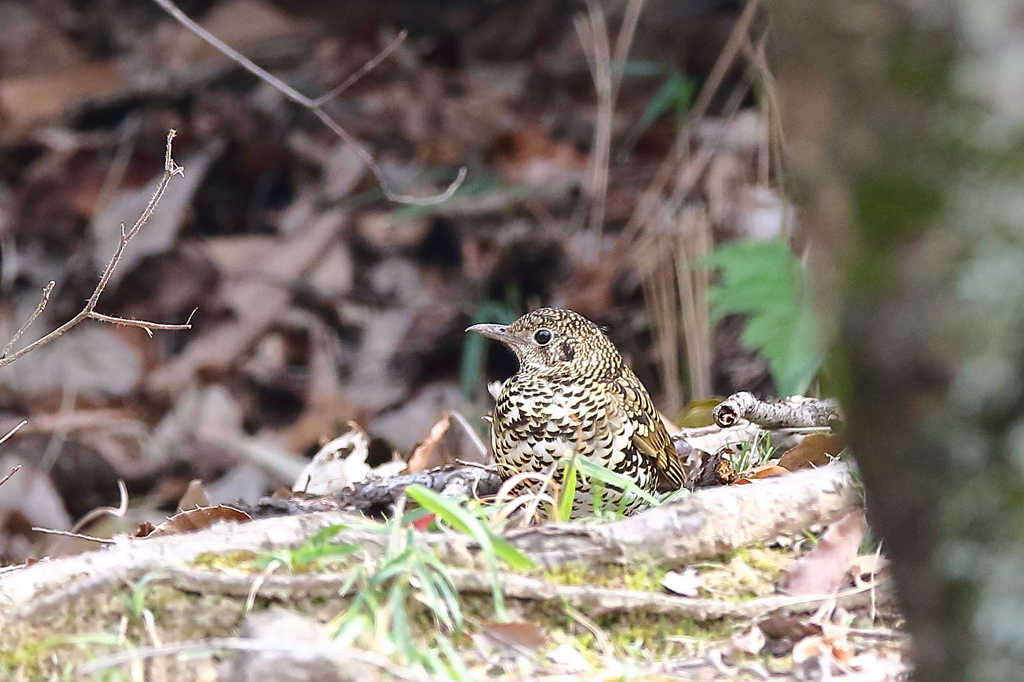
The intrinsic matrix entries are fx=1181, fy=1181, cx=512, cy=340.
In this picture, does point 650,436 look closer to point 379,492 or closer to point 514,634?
point 379,492

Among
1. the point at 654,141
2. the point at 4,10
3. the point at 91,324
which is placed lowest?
the point at 91,324

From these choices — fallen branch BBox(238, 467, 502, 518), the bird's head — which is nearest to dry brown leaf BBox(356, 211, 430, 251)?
the bird's head

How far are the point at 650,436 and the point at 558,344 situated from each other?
18.1 inches

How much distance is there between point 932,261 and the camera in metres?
1.20

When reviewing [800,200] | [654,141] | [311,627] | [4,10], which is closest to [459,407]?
[654,141]

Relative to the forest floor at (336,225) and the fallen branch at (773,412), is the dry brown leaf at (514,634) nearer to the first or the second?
the fallen branch at (773,412)

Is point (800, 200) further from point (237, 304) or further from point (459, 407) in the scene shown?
point (237, 304)

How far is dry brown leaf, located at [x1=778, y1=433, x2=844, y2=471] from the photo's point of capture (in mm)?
3637

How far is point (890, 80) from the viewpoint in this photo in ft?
3.93

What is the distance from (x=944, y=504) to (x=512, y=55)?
778cm

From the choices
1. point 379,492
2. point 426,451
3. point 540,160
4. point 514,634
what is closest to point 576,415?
point 379,492

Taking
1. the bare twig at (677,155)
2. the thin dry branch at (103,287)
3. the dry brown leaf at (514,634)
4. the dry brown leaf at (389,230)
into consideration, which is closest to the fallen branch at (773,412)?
the dry brown leaf at (514,634)

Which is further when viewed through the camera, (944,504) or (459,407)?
(459,407)

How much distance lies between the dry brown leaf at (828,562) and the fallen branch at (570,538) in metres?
0.12
